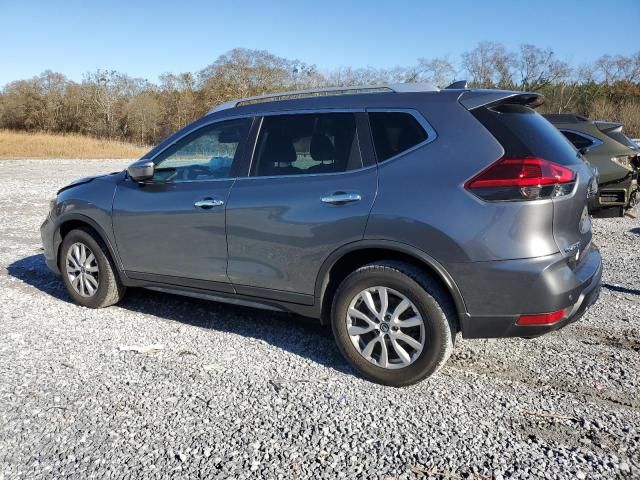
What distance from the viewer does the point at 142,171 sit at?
170 inches

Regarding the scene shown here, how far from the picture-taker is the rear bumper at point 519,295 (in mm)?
2939

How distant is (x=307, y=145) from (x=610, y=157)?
6.37m

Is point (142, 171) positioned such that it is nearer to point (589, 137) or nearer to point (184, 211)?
point (184, 211)

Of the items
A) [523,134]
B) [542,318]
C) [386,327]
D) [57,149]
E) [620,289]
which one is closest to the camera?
[542,318]

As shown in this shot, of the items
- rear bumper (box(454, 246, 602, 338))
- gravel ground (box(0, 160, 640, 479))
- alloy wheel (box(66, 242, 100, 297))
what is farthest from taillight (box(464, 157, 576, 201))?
alloy wheel (box(66, 242, 100, 297))

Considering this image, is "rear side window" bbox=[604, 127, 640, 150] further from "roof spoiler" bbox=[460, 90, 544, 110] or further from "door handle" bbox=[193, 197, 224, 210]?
"door handle" bbox=[193, 197, 224, 210]

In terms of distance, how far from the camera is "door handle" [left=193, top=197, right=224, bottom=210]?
3936mm

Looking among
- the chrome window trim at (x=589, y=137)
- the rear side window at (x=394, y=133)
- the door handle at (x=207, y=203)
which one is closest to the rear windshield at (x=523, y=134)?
the rear side window at (x=394, y=133)

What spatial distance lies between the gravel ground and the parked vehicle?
3.41m

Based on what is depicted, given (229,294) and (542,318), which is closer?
(542,318)

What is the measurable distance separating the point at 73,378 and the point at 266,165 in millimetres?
2009

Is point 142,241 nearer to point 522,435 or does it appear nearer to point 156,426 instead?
point 156,426

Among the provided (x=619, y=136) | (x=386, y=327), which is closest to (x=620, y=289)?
(x=386, y=327)

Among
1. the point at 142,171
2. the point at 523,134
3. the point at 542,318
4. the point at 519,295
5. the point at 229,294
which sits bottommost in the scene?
the point at 229,294
